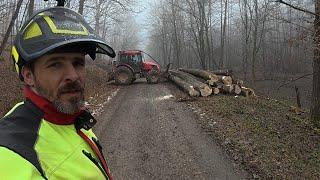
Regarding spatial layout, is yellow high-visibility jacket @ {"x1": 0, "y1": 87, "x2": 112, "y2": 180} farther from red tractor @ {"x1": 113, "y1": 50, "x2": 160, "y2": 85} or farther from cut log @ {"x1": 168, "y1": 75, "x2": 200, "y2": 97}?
red tractor @ {"x1": 113, "y1": 50, "x2": 160, "y2": 85}

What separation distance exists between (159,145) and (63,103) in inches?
300

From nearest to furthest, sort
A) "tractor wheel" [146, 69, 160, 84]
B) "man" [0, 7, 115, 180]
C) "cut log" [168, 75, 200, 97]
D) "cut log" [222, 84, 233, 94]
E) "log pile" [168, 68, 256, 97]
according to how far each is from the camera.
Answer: "man" [0, 7, 115, 180] → "cut log" [168, 75, 200, 97] → "log pile" [168, 68, 256, 97] → "cut log" [222, 84, 233, 94] → "tractor wheel" [146, 69, 160, 84]

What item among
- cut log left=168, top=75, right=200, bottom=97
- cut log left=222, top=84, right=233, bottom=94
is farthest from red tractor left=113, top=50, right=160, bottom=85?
cut log left=222, top=84, right=233, bottom=94

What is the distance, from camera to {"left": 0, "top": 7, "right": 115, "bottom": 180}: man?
156 cm

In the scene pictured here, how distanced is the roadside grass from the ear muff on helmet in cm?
608

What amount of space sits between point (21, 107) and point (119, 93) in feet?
55.7

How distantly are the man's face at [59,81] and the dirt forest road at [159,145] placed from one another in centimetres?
573

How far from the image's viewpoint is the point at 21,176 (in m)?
1.31

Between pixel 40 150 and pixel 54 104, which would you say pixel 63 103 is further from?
pixel 40 150

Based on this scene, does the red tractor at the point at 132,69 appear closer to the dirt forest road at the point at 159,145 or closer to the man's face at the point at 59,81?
the dirt forest road at the point at 159,145

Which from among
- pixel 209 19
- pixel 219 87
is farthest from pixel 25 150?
pixel 209 19

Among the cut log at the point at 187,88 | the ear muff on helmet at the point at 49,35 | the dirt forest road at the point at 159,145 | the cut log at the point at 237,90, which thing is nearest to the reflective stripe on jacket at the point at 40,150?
the ear muff on helmet at the point at 49,35

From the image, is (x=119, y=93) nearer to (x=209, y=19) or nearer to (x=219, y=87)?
(x=219, y=87)

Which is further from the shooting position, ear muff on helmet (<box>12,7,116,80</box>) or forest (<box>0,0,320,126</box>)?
forest (<box>0,0,320,126</box>)
